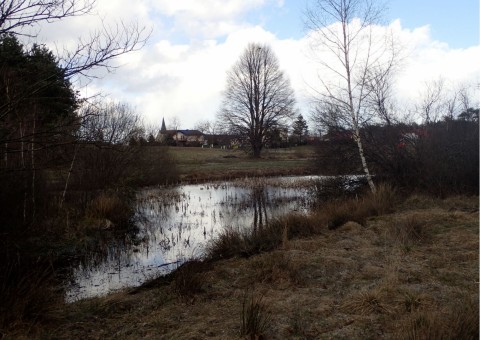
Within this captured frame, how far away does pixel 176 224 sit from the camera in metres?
13.5

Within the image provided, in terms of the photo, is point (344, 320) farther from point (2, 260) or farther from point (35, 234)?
point (35, 234)

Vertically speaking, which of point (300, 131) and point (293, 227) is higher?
point (300, 131)

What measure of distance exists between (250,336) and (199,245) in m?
6.38

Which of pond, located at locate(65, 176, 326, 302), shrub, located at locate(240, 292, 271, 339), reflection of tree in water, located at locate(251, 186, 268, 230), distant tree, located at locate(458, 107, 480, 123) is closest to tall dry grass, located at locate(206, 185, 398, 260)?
pond, located at locate(65, 176, 326, 302)

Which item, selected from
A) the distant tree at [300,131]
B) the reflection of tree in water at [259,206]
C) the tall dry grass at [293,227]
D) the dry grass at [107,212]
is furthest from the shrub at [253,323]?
the distant tree at [300,131]

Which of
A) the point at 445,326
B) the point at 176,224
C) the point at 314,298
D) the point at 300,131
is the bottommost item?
the point at 176,224

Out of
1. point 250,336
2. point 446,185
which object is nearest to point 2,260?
point 250,336

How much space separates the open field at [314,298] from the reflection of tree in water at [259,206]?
13.3 ft

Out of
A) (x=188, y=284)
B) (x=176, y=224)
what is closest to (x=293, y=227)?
(x=176, y=224)

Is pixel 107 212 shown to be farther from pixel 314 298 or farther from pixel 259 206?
pixel 314 298

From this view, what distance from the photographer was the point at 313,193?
19.4 m

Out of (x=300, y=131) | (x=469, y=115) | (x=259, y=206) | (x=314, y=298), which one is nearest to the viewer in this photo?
(x=314, y=298)

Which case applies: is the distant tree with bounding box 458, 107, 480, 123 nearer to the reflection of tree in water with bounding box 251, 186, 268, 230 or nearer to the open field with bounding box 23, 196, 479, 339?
the reflection of tree in water with bounding box 251, 186, 268, 230

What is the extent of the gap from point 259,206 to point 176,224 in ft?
14.3
